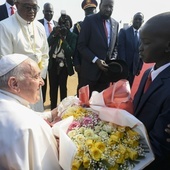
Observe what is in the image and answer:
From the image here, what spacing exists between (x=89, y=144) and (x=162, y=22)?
3.58 ft

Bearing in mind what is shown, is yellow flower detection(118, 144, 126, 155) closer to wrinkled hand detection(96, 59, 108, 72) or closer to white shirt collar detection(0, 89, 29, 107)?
white shirt collar detection(0, 89, 29, 107)

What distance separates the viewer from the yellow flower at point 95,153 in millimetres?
1885

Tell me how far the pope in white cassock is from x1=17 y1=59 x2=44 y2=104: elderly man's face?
7.08 ft

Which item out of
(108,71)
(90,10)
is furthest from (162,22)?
(90,10)

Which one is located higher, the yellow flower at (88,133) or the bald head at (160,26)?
the bald head at (160,26)

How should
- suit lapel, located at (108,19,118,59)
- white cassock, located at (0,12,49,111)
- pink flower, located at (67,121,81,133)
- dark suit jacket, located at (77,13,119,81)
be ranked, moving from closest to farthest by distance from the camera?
pink flower, located at (67,121,81,133)
white cassock, located at (0,12,49,111)
dark suit jacket, located at (77,13,119,81)
suit lapel, located at (108,19,118,59)

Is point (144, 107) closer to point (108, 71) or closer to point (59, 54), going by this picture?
point (108, 71)

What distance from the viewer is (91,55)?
5.30 metres

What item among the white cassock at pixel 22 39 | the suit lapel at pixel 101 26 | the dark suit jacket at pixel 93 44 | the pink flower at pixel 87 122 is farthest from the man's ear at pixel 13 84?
the suit lapel at pixel 101 26

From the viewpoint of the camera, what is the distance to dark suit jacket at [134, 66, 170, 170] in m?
1.94

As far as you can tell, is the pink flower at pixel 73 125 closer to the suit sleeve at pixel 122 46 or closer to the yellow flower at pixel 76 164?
the yellow flower at pixel 76 164

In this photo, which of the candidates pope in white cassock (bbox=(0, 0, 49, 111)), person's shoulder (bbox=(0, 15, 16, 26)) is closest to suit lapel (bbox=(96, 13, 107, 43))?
pope in white cassock (bbox=(0, 0, 49, 111))

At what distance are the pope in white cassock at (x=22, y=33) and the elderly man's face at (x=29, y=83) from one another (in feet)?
7.08

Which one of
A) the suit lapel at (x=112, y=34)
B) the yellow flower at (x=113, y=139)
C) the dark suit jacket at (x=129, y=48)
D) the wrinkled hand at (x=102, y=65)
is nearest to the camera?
the yellow flower at (x=113, y=139)
